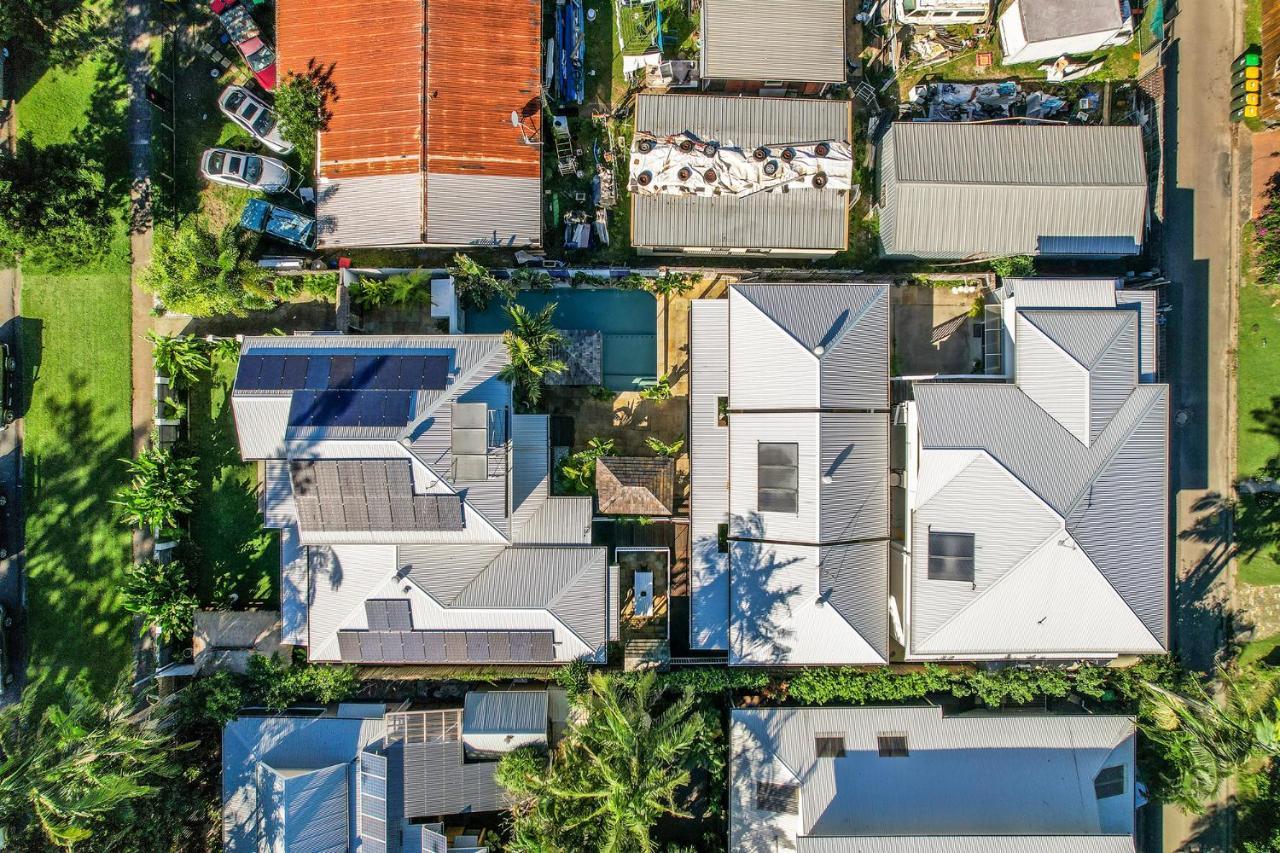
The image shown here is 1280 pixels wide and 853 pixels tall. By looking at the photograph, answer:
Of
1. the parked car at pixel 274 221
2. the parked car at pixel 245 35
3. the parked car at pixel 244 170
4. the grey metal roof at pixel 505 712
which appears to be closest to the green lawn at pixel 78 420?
the parked car at pixel 244 170

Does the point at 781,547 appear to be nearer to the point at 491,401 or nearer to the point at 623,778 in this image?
the point at 623,778

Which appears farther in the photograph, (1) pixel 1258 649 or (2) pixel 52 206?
(1) pixel 1258 649

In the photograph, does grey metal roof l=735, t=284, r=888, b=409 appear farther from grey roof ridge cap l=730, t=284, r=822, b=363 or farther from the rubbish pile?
the rubbish pile

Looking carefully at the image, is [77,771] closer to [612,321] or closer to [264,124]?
[264,124]

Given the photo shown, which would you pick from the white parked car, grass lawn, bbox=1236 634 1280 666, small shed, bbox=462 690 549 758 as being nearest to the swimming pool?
the white parked car

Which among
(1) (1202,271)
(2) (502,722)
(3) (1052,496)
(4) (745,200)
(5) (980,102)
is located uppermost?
(5) (980,102)

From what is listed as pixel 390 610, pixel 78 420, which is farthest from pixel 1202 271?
pixel 78 420

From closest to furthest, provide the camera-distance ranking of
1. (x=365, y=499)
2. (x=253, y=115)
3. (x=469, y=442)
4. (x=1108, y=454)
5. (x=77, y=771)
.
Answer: (x=77, y=771)
(x=469, y=442)
(x=365, y=499)
(x=1108, y=454)
(x=253, y=115)
